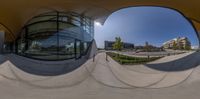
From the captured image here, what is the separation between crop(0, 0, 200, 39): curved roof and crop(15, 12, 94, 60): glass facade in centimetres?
2

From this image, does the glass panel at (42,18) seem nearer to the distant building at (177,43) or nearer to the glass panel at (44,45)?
the glass panel at (44,45)

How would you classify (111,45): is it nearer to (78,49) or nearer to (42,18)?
(78,49)

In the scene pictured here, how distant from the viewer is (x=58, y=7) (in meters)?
0.74

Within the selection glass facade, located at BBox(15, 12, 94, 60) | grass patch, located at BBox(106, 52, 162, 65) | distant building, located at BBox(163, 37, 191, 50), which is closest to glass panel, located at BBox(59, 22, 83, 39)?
glass facade, located at BBox(15, 12, 94, 60)

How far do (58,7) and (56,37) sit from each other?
3.6 inches

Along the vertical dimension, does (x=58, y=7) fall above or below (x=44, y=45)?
above

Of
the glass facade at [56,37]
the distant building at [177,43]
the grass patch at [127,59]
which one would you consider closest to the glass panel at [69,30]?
the glass facade at [56,37]

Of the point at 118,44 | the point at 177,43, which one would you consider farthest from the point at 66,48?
the point at 177,43

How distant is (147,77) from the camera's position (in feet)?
2.74

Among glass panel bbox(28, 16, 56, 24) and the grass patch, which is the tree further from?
glass panel bbox(28, 16, 56, 24)

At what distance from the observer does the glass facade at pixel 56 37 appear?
70 cm

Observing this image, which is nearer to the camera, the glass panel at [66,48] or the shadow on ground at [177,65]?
the glass panel at [66,48]

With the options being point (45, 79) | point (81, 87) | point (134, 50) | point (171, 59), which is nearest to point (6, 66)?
point (45, 79)

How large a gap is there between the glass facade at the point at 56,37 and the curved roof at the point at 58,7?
0.8 inches
